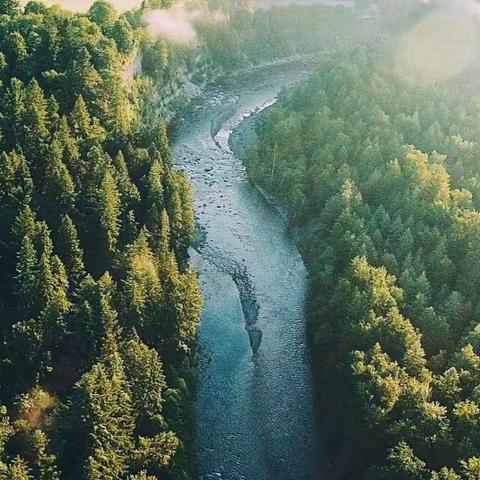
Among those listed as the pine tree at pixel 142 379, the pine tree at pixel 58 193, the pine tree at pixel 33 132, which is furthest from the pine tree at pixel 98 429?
the pine tree at pixel 33 132

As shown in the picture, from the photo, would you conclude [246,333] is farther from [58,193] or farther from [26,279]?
[26,279]

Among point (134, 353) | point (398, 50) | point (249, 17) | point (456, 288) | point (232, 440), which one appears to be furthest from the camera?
point (249, 17)

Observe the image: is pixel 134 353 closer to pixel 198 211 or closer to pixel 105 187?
pixel 105 187

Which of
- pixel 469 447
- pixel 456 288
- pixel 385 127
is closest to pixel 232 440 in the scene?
pixel 469 447

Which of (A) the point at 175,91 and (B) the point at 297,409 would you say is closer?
(B) the point at 297,409

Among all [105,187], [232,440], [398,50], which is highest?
[398,50]

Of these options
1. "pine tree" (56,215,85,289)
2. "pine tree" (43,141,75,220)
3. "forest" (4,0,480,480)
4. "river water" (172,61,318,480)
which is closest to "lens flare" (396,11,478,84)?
"forest" (4,0,480,480)

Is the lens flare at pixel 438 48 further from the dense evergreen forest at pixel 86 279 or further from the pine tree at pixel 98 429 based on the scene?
the pine tree at pixel 98 429

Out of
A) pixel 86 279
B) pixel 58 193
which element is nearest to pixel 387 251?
pixel 86 279
